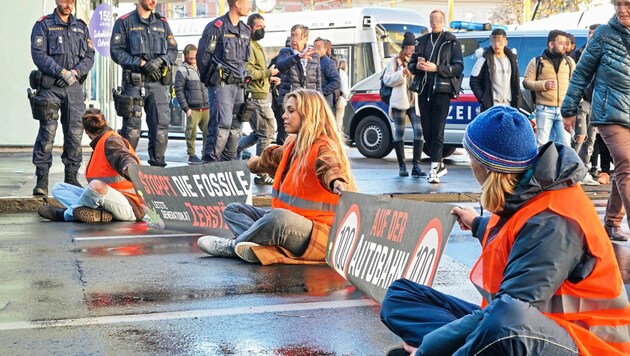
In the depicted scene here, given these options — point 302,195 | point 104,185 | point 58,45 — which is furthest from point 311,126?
point 58,45

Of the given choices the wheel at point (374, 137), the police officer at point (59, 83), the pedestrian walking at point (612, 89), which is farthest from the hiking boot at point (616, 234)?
the wheel at point (374, 137)

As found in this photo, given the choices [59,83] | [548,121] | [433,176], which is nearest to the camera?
[59,83]

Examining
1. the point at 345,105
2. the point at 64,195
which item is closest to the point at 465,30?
the point at 345,105

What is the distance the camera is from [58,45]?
1095 cm

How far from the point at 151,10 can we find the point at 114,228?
392 centimetres

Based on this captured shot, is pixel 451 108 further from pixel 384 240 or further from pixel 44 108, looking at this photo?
pixel 384 240

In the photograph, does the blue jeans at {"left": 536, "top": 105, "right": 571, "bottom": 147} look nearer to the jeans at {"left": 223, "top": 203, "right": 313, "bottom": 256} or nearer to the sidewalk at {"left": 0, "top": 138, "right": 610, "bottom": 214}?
the sidewalk at {"left": 0, "top": 138, "right": 610, "bottom": 214}

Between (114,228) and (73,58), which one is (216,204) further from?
(73,58)

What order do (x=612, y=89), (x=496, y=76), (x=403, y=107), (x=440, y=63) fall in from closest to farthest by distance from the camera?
1. (x=612, y=89)
2. (x=440, y=63)
3. (x=496, y=76)
4. (x=403, y=107)

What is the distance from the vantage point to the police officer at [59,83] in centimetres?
1078

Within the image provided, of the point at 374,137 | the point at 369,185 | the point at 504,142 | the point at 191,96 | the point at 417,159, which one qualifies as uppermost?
the point at 504,142

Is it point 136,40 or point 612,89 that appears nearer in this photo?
point 612,89

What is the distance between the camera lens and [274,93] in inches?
559

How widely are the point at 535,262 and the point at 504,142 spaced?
0.47 m
